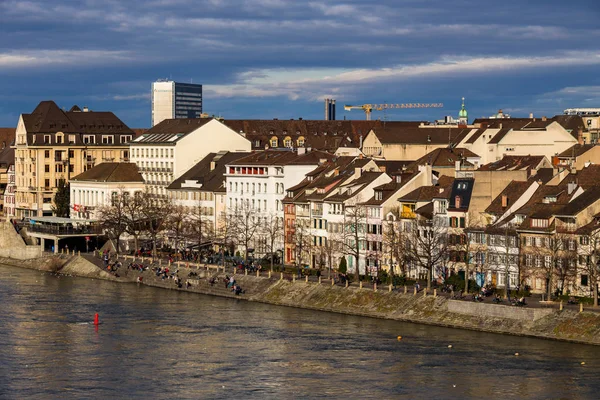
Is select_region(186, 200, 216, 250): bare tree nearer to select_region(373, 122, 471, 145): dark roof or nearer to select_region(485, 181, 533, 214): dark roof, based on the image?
select_region(373, 122, 471, 145): dark roof

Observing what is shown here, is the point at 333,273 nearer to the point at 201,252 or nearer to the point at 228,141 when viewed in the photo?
the point at 201,252

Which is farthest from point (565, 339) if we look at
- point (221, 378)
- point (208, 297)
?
point (208, 297)

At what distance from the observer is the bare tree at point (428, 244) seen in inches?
4884

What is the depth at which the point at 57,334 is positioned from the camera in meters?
112

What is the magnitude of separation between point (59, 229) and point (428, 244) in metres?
69.5

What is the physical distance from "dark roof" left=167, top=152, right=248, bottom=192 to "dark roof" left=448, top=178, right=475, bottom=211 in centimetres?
4769

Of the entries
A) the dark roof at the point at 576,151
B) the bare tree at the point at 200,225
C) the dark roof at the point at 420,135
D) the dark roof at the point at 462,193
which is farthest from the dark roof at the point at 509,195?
the dark roof at the point at 420,135

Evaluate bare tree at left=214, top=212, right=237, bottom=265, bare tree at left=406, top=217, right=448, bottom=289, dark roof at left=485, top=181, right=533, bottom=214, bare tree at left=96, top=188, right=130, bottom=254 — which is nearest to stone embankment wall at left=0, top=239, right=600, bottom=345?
bare tree at left=406, top=217, right=448, bottom=289

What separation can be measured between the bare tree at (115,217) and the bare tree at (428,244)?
50.5m

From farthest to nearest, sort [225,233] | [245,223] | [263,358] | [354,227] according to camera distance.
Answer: [245,223] < [225,233] < [354,227] < [263,358]

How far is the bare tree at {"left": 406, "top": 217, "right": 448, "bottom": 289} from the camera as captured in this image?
407 ft

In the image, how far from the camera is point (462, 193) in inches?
5143

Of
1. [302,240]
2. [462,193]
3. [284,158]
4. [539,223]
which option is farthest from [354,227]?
[284,158]

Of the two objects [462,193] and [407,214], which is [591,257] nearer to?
[462,193]
